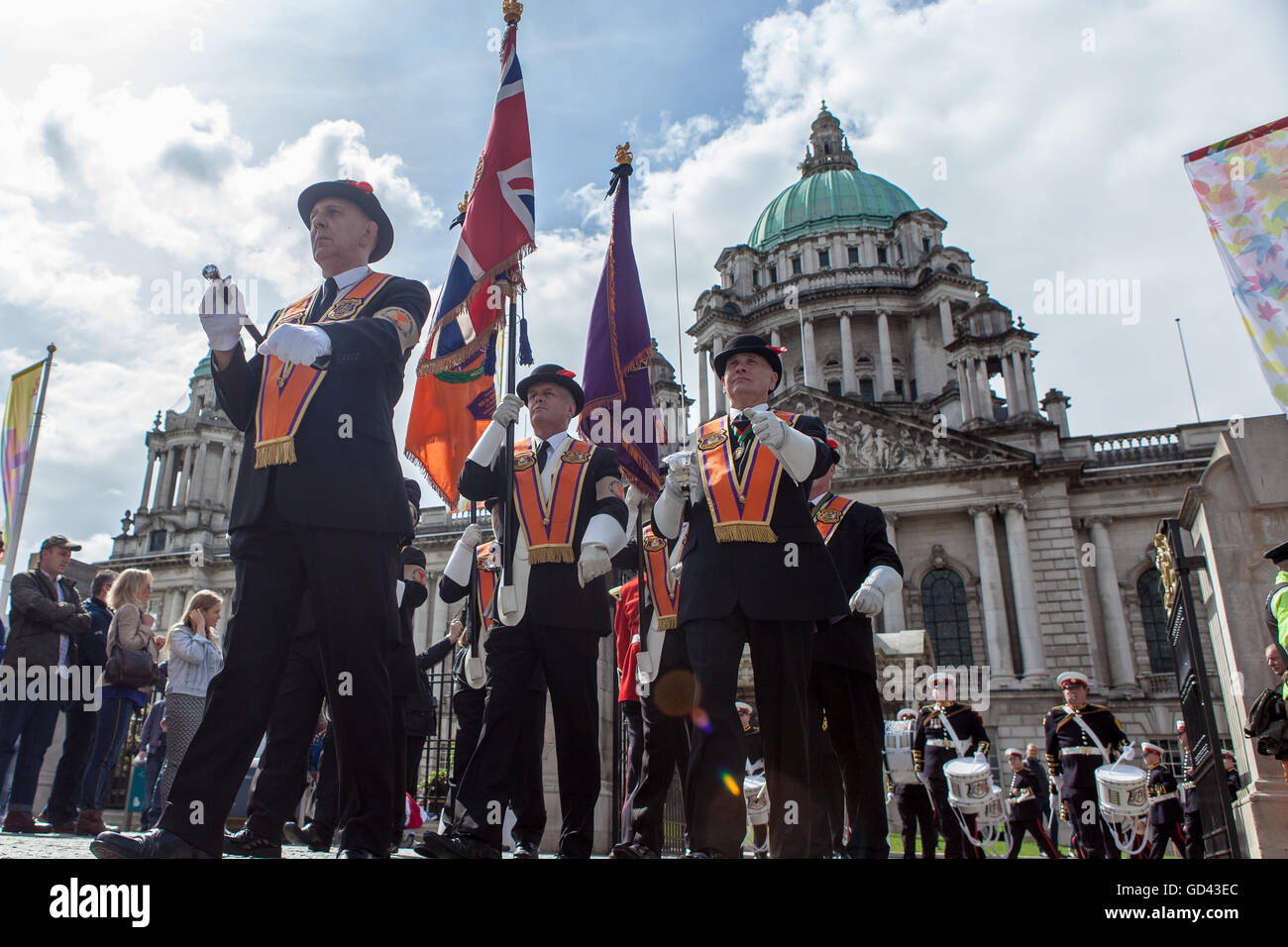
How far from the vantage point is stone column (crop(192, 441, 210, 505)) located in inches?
2087

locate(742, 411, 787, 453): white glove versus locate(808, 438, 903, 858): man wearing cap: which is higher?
locate(742, 411, 787, 453): white glove

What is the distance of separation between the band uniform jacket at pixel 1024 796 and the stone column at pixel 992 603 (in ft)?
71.5

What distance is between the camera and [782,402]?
1500 inches

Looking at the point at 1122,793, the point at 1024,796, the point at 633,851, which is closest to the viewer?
the point at 633,851

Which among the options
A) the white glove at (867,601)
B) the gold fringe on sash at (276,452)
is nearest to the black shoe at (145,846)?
the gold fringe on sash at (276,452)

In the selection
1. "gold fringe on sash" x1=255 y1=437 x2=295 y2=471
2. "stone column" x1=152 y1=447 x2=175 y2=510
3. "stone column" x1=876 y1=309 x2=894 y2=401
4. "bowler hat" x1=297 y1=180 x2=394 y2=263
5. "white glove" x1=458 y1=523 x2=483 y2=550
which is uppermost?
"stone column" x1=876 y1=309 x2=894 y2=401

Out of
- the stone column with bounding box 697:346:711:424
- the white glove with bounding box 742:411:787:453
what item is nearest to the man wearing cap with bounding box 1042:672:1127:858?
the white glove with bounding box 742:411:787:453

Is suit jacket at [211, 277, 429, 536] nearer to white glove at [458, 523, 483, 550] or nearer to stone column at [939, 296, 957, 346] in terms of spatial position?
white glove at [458, 523, 483, 550]

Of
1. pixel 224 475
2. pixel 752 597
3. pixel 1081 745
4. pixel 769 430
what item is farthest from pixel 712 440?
pixel 224 475

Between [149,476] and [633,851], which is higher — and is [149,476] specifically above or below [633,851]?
above

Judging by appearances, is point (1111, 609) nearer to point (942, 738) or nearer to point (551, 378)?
point (942, 738)

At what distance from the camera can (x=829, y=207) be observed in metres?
58.7

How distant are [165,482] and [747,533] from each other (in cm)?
5718

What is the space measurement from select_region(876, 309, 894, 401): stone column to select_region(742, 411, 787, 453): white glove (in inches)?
1830
